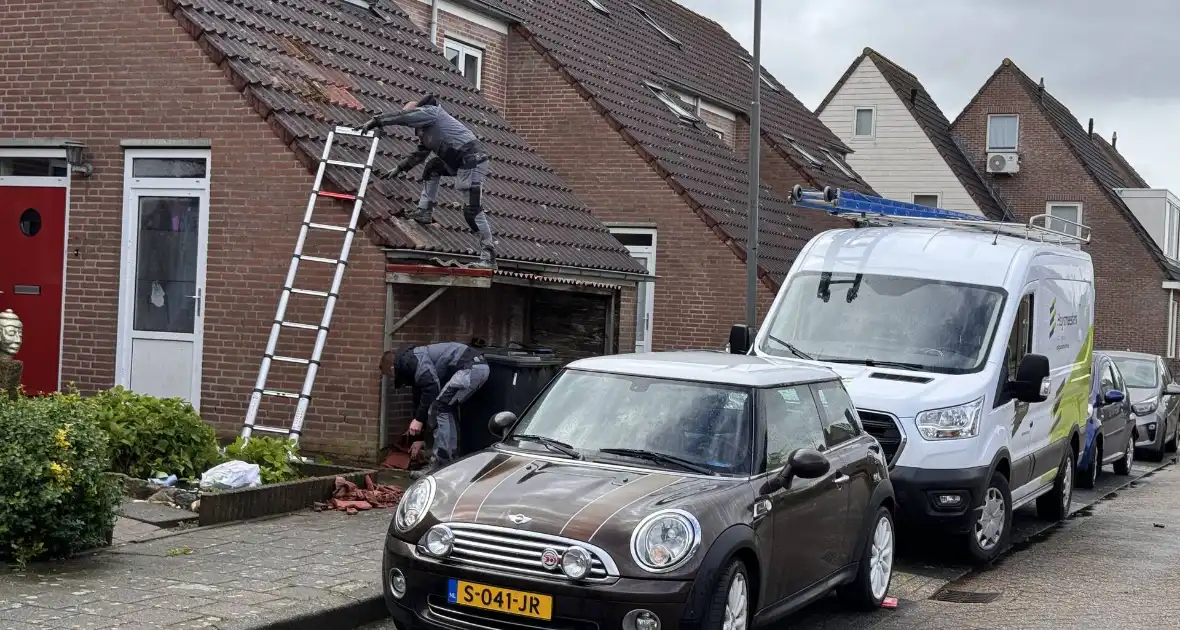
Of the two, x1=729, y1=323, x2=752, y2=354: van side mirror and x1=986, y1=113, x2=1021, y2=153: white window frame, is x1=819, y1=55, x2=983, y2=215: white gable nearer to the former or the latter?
x1=986, y1=113, x2=1021, y2=153: white window frame

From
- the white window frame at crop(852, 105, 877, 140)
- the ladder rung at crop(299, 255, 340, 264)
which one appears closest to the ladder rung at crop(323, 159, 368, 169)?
the ladder rung at crop(299, 255, 340, 264)

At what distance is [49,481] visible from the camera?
780cm

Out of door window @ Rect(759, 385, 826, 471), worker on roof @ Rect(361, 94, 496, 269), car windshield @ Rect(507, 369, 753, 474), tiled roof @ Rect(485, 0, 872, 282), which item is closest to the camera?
car windshield @ Rect(507, 369, 753, 474)

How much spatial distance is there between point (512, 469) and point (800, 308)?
16.8 ft

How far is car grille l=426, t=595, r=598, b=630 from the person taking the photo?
6383 millimetres

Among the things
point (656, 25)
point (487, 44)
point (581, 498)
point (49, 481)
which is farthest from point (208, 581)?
point (656, 25)

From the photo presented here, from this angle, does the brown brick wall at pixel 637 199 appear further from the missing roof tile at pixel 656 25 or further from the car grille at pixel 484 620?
the car grille at pixel 484 620

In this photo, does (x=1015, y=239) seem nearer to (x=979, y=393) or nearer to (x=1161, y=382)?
(x=979, y=393)

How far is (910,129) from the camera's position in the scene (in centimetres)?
4412

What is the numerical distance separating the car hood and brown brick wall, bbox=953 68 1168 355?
129ft

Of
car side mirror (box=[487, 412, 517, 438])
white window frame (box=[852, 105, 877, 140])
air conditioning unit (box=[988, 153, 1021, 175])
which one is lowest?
car side mirror (box=[487, 412, 517, 438])

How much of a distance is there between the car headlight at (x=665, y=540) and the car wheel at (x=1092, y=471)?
38.0 ft

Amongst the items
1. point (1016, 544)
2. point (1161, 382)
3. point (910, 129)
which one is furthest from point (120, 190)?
point (910, 129)

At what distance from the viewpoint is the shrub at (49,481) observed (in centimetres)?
767
